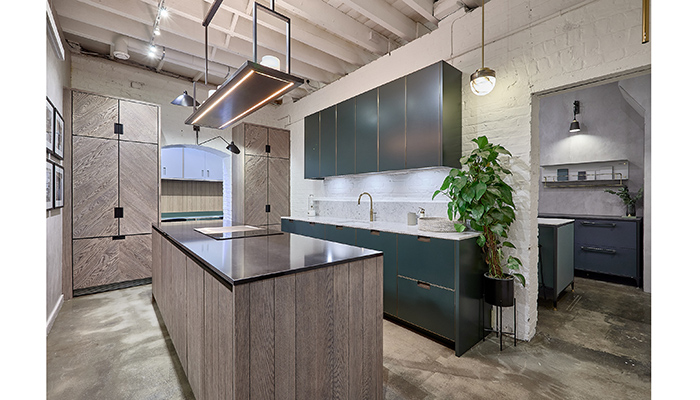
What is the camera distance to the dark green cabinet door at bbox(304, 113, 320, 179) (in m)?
4.48

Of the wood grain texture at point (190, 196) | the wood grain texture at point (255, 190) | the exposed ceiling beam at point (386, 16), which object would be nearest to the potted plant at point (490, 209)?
the exposed ceiling beam at point (386, 16)

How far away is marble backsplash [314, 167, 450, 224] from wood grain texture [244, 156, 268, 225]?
0.97m

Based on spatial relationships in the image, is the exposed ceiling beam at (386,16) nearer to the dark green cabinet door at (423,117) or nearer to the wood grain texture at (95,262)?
the dark green cabinet door at (423,117)

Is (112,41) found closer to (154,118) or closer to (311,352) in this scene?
(154,118)

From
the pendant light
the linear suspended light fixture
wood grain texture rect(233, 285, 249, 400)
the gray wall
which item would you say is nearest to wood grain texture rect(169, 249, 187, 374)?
wood grain texture rect(233, 285, 249, 400)

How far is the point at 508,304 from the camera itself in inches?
93.5

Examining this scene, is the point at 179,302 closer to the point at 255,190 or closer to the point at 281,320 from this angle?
the point at 281,320

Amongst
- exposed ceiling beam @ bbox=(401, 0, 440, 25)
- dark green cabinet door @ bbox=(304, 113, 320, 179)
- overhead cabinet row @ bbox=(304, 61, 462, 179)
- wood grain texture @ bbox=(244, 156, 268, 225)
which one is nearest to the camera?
overhead cabinet row @ bbox=(304, 61, 462, 179)

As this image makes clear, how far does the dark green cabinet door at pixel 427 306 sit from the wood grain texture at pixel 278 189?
3201 millimetres

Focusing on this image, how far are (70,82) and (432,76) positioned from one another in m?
4.71

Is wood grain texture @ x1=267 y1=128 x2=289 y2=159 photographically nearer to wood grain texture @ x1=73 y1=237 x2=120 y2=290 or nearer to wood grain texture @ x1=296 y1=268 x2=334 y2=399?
wood grain texture @ x1=73 y1=237 x2=120 y2=290
